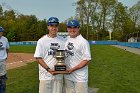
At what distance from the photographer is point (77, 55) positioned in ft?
19.2

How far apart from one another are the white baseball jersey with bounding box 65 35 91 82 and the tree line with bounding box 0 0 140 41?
9030cm

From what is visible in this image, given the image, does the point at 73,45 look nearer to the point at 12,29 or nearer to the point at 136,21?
the point at 12,29

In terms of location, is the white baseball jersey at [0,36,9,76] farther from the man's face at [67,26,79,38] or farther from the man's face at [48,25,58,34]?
the man's face at [67,26,79,38]

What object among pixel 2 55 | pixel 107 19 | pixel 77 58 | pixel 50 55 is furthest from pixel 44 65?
pixel 107 19

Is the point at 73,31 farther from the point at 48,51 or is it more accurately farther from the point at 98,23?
the point at 98,23

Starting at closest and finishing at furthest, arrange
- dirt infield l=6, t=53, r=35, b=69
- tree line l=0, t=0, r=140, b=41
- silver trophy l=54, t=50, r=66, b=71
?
1. silver trophy l=54, t=50, r=66, b=71
2. dirt infield l=6, t=53, r=35, b=69
3. tree line l=0, t=0, r=140, b=41

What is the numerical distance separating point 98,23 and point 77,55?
97.9 metres

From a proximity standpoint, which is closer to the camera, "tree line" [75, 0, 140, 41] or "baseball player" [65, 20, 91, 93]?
"baseball player" [65, 20, 91, 93]

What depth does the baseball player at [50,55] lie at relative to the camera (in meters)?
5.89

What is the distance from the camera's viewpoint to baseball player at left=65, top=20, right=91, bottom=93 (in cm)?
584

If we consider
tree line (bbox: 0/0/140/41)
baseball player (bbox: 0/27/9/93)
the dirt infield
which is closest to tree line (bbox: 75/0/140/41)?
tree line (bbox: 0/0/140/41)

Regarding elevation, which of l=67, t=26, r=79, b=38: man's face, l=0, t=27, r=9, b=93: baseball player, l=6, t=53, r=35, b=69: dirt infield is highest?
l=67, t=26, r=79, b=38: man's face

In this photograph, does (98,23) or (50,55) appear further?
(98,23)

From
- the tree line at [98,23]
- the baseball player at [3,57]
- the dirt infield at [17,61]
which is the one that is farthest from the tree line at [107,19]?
the baseball player at [3,57]
